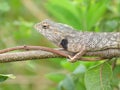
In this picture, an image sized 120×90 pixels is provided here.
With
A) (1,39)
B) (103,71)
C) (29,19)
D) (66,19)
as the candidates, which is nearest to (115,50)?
(103,71)

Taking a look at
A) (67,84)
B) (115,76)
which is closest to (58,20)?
(115,76)

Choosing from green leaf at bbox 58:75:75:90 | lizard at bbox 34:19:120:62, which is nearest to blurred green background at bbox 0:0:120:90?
green leaf at bbox 58:75:75:90

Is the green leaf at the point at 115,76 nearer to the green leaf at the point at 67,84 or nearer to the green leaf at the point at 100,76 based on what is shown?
the green leaf at the point at 67,84

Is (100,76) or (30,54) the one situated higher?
(30,54)

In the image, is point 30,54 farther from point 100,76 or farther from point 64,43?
point 100,76

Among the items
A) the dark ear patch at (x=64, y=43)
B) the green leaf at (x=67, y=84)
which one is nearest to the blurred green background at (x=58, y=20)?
the green leaf at (x=67, y=84)
